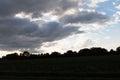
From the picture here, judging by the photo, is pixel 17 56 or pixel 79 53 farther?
pixel 17 56

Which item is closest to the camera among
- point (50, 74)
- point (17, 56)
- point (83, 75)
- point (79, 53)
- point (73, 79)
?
point (73, 79)

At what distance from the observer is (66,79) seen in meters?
30.8

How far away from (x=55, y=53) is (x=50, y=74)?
61688mm

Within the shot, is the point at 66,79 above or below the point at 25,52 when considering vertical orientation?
below

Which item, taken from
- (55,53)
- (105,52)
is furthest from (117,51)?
(55,53)

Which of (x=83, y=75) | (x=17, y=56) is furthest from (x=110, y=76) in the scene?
(x=17, y=56)

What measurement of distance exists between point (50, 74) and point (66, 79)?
8.45 metres

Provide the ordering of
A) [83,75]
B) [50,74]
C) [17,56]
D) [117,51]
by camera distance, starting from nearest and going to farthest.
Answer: [83,75] → [50,74] → [117,51] → [17,56]

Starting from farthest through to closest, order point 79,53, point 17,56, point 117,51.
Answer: point 17,56 < point 79,53 < point 117,51

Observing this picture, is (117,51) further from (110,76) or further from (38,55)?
(110,76)

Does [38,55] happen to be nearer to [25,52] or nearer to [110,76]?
[25,52]

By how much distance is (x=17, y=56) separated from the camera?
368ft

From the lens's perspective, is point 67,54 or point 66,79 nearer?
point 66,79

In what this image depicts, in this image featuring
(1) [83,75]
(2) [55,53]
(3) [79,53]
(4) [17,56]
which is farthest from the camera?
(4) [17,56]
